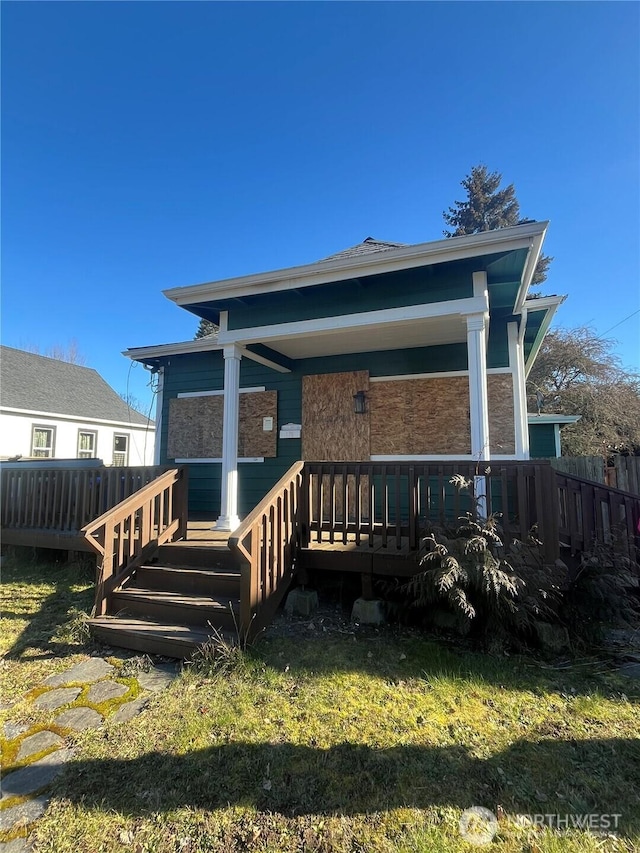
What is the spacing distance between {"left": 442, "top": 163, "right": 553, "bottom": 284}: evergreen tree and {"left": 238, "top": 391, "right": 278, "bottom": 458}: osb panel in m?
19.0

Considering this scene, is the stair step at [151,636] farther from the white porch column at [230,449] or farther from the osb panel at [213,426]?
the osb panel at [213,426]

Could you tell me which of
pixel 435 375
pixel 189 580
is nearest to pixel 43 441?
pixel 189 580

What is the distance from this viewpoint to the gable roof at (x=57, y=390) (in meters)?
13.7

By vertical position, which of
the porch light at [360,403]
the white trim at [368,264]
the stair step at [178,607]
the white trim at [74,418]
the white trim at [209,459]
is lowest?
the stair step at [178,607]

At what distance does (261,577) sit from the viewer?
10.9 ft

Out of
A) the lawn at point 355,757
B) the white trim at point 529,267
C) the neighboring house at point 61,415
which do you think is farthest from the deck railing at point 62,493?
the neighboring house at point 61,415

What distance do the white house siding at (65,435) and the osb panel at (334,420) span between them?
759 centimetres

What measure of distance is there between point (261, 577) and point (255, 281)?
3547 mm

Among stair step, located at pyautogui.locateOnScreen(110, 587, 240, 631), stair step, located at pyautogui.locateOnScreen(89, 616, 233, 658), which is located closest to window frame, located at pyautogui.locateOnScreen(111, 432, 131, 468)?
stair step, located at pyautogui.locateOnScreen(110, 587, 240, 631)

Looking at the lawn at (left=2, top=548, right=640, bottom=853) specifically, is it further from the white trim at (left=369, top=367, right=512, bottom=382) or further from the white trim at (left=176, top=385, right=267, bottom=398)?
the white trim at (left=176, top=385, right=267, bottom=398)

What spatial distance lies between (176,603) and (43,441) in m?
13.9

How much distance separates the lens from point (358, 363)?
6.29m

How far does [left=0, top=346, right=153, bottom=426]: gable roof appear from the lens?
13.7m

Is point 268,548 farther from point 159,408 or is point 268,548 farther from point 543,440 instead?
point 543,440
